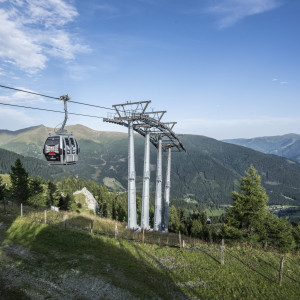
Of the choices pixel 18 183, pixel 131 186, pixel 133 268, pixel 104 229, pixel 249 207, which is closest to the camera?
pixel 133 268

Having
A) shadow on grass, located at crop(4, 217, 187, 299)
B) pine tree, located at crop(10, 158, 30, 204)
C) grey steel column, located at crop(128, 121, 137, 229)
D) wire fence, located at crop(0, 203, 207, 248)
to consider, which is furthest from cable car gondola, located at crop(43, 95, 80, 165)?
pine tree, located at crop(10, 158, 30, 204)

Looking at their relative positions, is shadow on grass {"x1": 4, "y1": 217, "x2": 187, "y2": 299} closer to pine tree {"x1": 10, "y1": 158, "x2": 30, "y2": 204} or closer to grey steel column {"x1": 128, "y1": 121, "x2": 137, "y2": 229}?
grey steel column {"x1": 128, "y1": 121, "x2": 137, "y2": 229}

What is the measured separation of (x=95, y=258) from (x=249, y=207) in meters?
22.7

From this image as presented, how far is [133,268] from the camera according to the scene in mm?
14758

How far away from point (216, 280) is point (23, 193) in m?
49.3

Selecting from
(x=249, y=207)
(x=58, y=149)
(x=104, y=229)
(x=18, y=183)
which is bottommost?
(x=104, y=229)

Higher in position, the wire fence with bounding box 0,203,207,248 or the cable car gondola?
the cable car gondola

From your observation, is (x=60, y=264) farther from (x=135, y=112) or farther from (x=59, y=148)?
(x=135, y=112)

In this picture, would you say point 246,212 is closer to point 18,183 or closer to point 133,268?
point 133,268

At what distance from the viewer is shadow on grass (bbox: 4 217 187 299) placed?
12.6 meters

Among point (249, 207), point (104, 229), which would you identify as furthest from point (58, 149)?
point (249, 207)

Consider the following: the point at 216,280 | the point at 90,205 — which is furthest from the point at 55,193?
the point at 216,280

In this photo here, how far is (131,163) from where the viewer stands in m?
30.5

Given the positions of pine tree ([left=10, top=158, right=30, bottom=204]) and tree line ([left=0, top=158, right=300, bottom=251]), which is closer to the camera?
tree line ([left=0, top=158, right=300, bottom=251])
